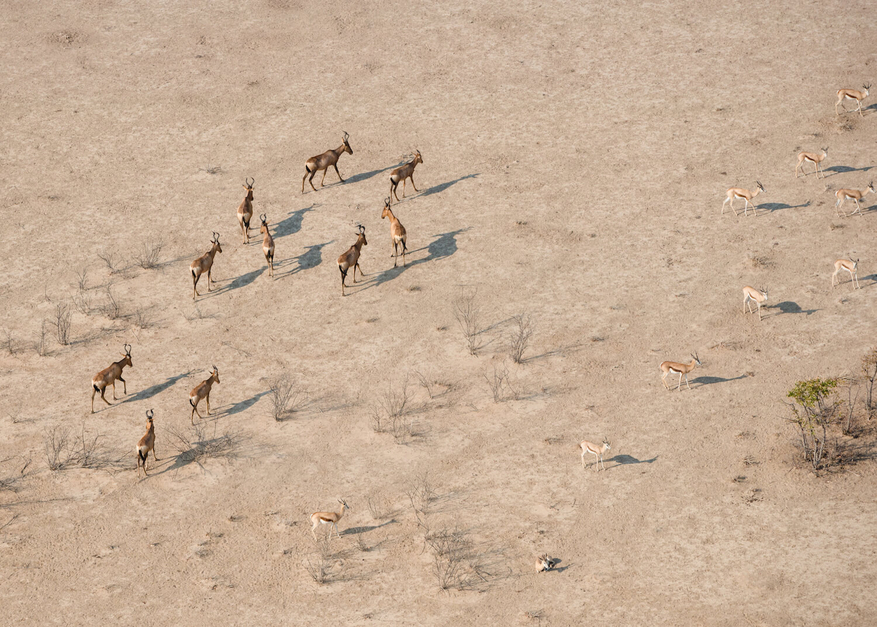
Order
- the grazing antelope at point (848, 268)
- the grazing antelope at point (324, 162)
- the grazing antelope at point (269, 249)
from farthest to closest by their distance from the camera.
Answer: the grazing antelope at point (324, 162) → the grazing antelope at point (269, 249) → the grazing antelope at point (848, 268)

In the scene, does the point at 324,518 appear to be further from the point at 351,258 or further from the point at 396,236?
the point at 396,236

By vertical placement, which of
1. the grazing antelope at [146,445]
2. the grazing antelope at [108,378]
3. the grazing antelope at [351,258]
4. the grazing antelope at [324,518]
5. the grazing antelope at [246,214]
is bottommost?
the grazing antelope at [324,518]

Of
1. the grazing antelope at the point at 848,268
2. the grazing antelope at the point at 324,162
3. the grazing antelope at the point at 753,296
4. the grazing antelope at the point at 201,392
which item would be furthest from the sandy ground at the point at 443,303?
the grazing antelope at the point at 324,162

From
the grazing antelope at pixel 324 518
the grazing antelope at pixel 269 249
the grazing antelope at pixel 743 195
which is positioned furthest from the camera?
the grazing antelope at pixel 743 195

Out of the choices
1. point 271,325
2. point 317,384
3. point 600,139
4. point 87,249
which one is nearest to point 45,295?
point 87,249

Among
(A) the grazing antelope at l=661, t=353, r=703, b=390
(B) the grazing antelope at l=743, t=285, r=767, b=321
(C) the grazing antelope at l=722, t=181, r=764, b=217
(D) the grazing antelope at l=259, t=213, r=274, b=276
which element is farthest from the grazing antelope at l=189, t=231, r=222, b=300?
(C) the grazing antelope at l=722, t=181, r=764, b=217

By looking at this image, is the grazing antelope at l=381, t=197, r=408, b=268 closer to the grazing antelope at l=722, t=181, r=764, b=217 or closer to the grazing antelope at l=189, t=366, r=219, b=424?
the grazing antelope at l=189, t=366, r=219, b=424

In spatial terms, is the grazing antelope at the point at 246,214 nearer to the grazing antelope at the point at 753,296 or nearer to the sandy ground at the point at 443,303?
the sandy ground at the point at 443,303
